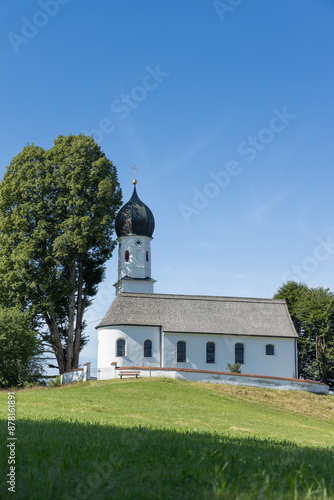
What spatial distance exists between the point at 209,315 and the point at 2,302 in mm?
17326

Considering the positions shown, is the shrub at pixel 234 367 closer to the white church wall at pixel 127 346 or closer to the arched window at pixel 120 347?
the white church wall at pixel 127 346

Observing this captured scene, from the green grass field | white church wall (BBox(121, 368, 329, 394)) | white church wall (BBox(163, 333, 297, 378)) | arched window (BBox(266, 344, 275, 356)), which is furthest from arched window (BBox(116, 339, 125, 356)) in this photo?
the green grass field

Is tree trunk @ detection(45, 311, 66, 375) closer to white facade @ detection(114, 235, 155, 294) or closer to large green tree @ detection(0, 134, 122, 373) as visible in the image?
large green tree @ detection(0, 134, 122, 373)

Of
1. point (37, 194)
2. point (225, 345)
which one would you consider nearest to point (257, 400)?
point (225, 345)

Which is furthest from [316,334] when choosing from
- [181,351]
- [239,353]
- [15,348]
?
[15,348]

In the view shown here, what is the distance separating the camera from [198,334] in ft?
142

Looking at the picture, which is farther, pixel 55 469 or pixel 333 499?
pixel 55 469

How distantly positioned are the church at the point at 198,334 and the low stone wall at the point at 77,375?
10.8 feet

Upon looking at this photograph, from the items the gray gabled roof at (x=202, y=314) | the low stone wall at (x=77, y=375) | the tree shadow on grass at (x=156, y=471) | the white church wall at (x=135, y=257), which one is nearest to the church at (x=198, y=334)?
the gray gabled roof at (x=202, y=314)

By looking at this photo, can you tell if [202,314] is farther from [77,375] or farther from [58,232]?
[58,232]

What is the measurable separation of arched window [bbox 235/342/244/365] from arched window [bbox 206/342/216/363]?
1995 mm

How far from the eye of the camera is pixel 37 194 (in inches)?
1603

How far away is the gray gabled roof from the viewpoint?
4312cm

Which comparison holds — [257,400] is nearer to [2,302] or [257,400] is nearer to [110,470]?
[2,302]
